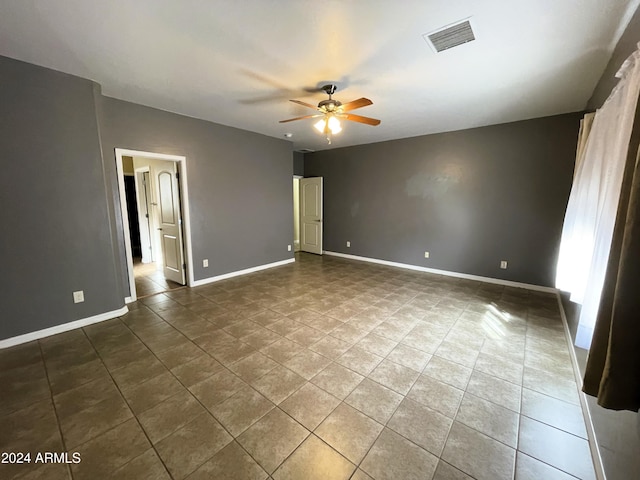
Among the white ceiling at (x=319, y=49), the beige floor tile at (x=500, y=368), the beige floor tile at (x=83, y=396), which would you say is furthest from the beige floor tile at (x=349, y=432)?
the white ceiling at (x=319, y=49)

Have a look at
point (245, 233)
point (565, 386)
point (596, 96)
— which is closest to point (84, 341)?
point (245, 233)

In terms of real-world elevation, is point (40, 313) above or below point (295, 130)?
below

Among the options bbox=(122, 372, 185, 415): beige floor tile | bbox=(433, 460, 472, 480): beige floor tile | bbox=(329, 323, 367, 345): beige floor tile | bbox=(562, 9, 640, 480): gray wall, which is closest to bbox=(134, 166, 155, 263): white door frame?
bbox=(122, 372, 185, 415): beige floor tile

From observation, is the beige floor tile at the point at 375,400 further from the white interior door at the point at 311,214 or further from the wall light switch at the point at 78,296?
the white interior door at the point at 311,214

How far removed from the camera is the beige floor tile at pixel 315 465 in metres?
1.32

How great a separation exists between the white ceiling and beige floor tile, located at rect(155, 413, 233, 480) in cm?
272

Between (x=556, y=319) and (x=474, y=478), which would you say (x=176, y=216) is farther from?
(x=556, y=319)

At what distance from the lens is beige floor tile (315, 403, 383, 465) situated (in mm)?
1466

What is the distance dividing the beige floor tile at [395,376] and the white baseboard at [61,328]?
3.08m

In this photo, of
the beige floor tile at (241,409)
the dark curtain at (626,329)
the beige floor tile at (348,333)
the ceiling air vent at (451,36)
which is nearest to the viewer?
the dark curtain at (626,329)

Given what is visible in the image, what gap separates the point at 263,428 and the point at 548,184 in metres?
4.86

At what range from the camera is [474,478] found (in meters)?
1.32

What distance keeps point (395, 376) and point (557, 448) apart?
38.8 inches

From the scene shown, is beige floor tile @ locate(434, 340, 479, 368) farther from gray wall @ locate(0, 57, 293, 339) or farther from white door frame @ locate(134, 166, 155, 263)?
white door frame @ locate(134, 166, 155, 263)
